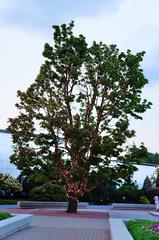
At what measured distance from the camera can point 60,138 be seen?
33.2 m

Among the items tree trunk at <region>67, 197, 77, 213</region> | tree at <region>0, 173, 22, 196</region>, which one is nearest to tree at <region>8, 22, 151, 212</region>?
tree trunk at <region>67, 197, 77, 213</region>

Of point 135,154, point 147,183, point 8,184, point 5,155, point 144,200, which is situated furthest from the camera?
point 147,183

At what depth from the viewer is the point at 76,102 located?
33.3 metres

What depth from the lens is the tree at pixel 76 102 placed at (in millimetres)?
32500

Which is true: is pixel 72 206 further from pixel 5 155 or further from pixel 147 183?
pixel 147 183

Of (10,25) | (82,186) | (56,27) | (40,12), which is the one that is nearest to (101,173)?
(82,186)

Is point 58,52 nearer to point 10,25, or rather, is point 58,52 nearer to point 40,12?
point 10,25

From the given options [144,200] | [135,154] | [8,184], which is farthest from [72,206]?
[144,200]

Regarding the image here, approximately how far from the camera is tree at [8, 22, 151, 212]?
32500 millimetres

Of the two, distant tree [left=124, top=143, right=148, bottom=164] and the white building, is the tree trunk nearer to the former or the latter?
distant tree [left=124, top=143, right=148, bottom=164]

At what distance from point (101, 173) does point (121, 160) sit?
1.47 meters

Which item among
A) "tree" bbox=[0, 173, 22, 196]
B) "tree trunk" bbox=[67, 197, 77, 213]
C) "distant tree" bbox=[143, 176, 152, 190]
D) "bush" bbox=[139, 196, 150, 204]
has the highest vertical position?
"distant tree" bbox=[143, 176, 152, 190]

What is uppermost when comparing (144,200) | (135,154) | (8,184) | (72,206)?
(144,200)

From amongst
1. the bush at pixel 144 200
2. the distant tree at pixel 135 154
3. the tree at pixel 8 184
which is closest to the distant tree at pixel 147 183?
the bush at pixel 144 200
